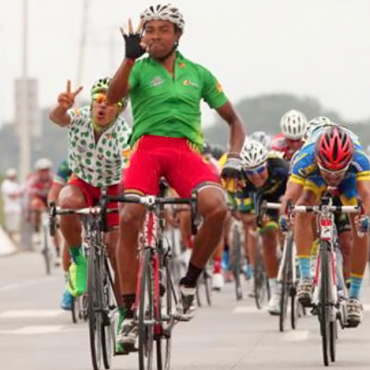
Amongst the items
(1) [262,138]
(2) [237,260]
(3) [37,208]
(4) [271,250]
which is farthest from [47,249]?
(4) [271,250]

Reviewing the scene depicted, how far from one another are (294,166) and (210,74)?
2.04 meters

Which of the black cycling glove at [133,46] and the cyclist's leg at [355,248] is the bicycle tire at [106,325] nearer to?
the cyclist's leg at [355,248]

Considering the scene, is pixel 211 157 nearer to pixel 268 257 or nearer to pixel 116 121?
pixel 268 257

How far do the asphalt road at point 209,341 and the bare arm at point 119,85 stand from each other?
2.20 metres

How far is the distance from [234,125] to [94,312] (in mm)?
1530

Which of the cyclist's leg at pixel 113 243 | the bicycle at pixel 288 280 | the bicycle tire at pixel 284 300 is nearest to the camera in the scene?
the cyclist's leg at pixel 113 243

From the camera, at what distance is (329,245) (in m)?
14.0

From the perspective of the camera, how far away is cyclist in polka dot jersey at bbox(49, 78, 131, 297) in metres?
15.4

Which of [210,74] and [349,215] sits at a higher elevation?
[210,74]

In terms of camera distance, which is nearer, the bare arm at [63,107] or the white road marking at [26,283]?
the bare arm at [63,107]

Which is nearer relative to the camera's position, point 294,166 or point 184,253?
point 294,166

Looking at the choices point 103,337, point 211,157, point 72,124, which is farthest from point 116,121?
point 211,157

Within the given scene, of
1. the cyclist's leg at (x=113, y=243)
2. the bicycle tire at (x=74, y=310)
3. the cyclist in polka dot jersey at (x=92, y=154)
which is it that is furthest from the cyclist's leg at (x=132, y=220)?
the bicycle tire at (x=74, y=310)

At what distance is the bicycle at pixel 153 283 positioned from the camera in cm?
1174
